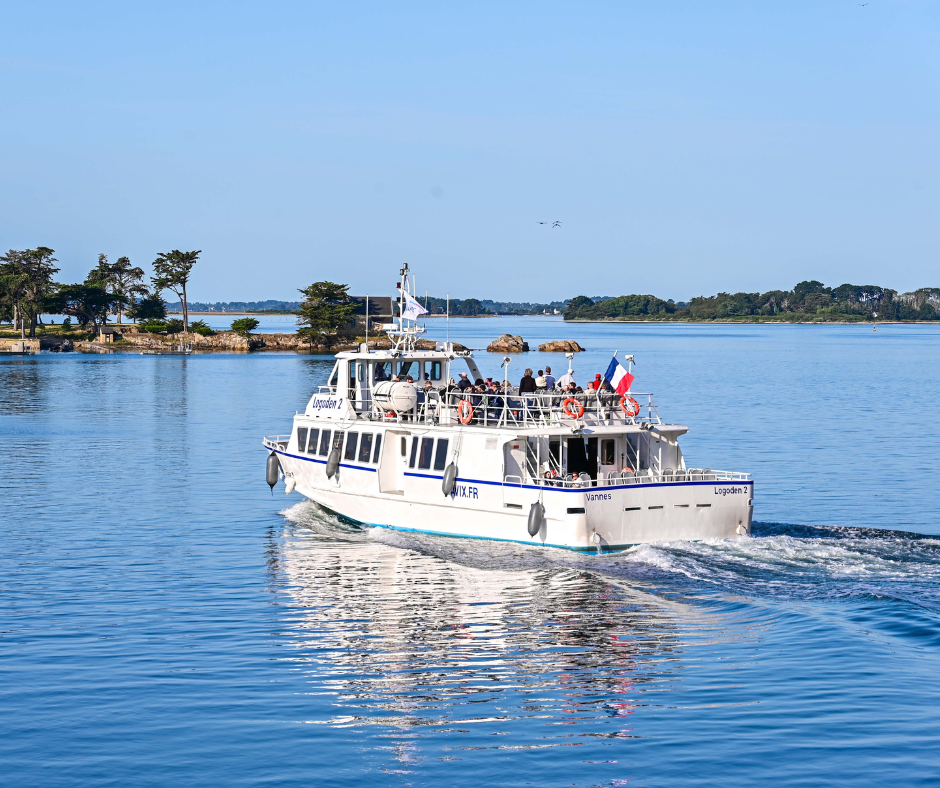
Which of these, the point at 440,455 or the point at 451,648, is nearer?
the point at 451,648

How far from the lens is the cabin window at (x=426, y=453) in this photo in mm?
31320

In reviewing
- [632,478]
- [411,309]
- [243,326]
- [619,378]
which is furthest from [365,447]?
[243,326]

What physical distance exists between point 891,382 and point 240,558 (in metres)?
86.3

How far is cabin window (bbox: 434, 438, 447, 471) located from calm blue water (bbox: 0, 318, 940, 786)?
7.24 ft

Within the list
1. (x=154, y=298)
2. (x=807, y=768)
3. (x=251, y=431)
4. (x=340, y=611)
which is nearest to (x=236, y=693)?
(x=340, y=611)

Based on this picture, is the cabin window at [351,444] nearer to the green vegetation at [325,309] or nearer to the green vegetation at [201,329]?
the green vegetation at [325,309]

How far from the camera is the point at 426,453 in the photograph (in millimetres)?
31422

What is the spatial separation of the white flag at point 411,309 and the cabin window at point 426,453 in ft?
19.4

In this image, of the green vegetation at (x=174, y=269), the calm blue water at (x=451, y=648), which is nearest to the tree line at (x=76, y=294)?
the green vegetation at (x=174, y=269)

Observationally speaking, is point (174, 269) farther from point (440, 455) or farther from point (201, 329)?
point (440, 455)

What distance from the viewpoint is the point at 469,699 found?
18.6 metres

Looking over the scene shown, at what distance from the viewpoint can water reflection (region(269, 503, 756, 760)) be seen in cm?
1789

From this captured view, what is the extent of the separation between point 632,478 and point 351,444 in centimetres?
1041

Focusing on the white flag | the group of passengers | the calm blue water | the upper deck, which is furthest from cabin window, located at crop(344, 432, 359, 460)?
the group of passengers
